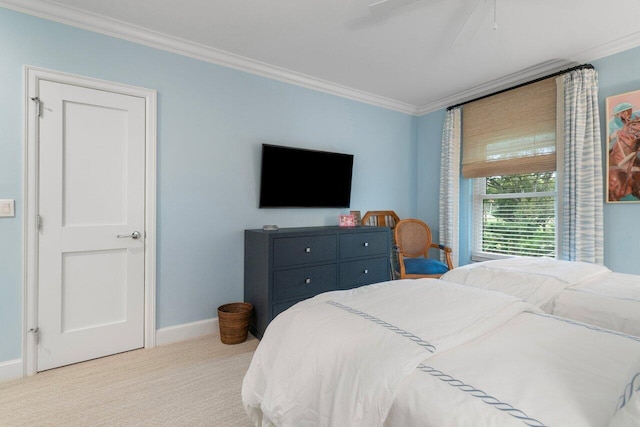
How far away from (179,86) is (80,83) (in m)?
0.70

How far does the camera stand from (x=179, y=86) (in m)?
2.65

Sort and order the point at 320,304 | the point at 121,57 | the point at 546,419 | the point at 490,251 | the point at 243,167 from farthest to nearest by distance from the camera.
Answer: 1. the point at 490,251
2. the point at 243,167
3. the point at 121,57
4. the point at 320,304
5. the point at 546,419

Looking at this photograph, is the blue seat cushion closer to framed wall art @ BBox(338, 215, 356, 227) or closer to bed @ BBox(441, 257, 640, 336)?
framed wall art @ BBox(338, 215, 356, 227)

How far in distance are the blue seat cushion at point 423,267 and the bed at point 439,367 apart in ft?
6.23

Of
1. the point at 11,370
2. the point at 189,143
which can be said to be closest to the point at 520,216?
the point at 189,143

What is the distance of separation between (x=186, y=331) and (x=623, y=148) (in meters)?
4.11

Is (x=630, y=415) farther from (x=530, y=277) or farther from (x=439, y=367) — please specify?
(x=530, y=277)

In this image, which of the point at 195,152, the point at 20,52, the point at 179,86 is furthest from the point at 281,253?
the point at 20,52

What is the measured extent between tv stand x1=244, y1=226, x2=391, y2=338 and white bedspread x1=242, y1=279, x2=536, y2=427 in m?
1.21

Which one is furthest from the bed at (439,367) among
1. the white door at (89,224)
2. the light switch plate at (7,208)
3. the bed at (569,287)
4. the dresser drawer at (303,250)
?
the light switch plate at (7,208)

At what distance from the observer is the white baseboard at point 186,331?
2.59m

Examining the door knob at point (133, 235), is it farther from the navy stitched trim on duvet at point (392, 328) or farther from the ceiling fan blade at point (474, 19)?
the ceiling fan blade at point (474, 19)

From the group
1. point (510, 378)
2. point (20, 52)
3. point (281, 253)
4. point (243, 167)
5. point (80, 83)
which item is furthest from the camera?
point (243, 167)

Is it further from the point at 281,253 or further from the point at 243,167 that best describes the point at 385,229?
the point at 243,167
